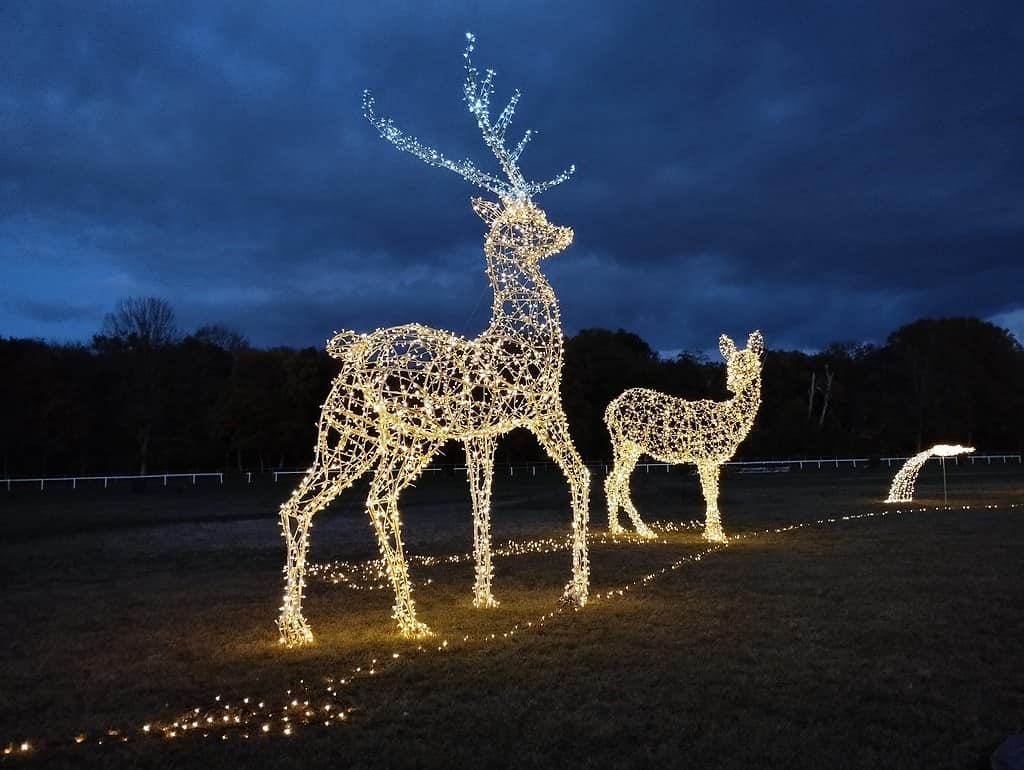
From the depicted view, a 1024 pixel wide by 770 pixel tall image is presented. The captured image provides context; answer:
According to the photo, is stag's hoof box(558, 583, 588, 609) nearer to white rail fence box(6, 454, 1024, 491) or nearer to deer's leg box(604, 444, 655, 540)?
deer's leg box(604, 444, 655, 540)

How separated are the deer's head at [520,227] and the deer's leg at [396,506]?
2159 mm

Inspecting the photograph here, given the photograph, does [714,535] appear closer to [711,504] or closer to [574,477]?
[711,504]

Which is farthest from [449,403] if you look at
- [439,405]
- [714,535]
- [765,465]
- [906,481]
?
[765,465]

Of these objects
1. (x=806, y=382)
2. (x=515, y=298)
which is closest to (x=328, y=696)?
(x=515, y=298)

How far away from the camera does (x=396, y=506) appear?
25.9 ft

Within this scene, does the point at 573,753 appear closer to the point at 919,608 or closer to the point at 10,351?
the point at 919,608

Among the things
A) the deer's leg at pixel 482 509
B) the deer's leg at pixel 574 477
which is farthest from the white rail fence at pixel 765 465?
the deer's leg at pixel 574 477

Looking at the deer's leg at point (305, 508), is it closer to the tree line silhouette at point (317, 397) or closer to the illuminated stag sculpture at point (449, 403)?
the illuminated stag sculpture at point (449, 403)

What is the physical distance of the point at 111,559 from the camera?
12875mm

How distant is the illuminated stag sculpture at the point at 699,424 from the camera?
578 inches

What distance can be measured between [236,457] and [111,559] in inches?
1325

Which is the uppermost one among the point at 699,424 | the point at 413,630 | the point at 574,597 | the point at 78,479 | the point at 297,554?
the point at 699,424

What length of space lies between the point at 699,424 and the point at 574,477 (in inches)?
252

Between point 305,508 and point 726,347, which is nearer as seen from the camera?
point 305,508
